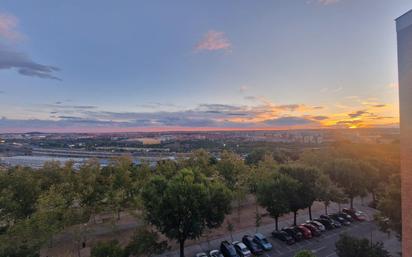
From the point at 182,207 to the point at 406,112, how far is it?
14.4 meters

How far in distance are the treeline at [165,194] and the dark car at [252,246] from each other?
11.6 ft

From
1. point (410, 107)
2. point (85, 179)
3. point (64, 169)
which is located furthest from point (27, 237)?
point (410, 107)

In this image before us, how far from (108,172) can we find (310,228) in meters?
26.0

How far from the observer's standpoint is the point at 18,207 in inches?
919

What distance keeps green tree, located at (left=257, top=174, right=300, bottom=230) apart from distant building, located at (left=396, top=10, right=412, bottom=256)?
13.3 metres

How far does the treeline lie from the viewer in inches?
739

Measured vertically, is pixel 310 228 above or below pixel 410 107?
below

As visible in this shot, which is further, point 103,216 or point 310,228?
point 103,216

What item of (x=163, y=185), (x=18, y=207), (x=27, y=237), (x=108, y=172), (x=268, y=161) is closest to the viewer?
(x=27, y=237)

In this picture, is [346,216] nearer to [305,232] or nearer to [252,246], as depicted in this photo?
[305,232]

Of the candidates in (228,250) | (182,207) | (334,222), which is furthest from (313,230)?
(182,207)

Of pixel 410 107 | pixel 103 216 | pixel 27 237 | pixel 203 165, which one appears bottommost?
pixel 103 216

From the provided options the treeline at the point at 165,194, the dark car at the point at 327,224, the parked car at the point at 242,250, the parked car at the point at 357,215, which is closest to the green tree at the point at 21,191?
the treeline at the point at 165,194

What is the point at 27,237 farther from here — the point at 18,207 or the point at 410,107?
the point at 410,107
